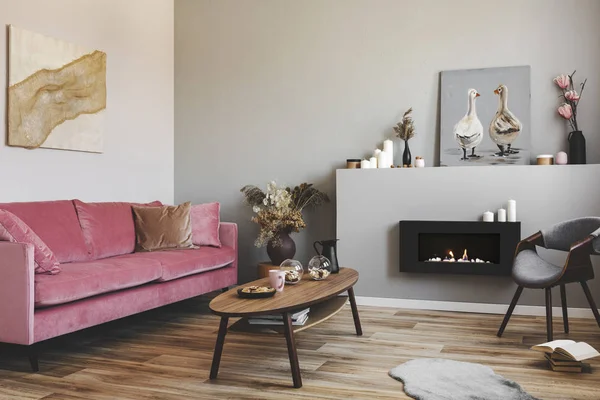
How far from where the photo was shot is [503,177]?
16.3ft

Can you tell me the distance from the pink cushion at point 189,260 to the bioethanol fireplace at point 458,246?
4.94 ft

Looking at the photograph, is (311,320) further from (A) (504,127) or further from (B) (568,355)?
(A) (504,127)

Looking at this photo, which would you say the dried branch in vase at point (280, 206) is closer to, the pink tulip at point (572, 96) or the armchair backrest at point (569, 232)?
the armchair backrest at point (569, 232)

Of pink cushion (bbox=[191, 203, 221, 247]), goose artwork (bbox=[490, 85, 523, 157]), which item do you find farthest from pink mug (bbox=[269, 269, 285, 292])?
goose artwork (bbox=[490, 85, 523, 157])

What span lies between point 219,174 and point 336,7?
1992 millimetres

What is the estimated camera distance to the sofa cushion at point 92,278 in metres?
3.29

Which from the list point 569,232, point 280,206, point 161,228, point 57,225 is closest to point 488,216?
point 569,232

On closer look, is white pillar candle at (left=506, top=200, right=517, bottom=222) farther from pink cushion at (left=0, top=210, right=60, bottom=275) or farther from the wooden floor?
pink cushion at (left=0, top=210, right=60, bottom=275)

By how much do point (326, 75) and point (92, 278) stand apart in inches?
123

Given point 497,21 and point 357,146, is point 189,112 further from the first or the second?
point 497,21

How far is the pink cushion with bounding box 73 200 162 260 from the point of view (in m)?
4.52

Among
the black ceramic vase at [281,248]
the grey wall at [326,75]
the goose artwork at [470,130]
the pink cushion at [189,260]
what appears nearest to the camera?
the pink cushion at [189,260]

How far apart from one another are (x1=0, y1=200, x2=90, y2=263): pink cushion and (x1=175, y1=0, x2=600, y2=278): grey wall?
2.05 meters

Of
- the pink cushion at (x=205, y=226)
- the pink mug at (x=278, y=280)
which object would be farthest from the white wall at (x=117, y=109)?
the pink mug at (x=278, y=280)
